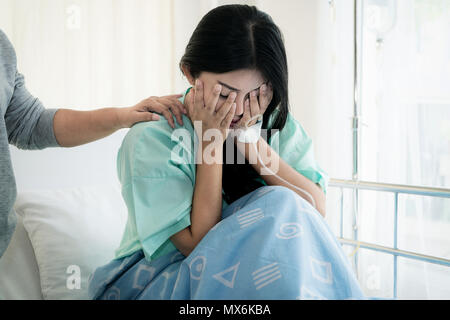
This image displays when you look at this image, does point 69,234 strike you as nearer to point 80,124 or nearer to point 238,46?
point 80,124

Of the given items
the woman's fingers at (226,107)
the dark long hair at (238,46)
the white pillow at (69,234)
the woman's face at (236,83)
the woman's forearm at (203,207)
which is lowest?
the white pillow at (69,234)

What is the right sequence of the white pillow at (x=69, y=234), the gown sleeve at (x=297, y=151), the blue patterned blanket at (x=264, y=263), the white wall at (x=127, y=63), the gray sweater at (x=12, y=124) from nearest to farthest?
the blue patterned blanket at (x=264, y=263), the gray sweater at (x=12, y=124), the white pillow at (x=69, y=234), the gown sleeve at (x=297, y=151), the white wall at (x=127, y=63)

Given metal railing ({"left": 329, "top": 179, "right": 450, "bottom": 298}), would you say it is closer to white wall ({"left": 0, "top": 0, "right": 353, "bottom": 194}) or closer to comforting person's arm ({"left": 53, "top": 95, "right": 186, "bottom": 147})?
white wall ({"left": 0, "top": 0, "right": 353, "bottom": 194})

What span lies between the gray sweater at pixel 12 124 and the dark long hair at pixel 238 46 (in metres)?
0.42

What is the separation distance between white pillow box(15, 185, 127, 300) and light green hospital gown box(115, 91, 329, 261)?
0.73ft

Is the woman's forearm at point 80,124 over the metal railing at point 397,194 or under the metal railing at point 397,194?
over

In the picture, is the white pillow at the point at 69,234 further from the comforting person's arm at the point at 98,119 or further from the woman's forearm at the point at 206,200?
the woman's forearm at the point at 206,200

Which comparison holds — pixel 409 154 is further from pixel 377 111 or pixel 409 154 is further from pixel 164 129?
pixel 164 129

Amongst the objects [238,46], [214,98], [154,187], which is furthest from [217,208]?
[238,46]

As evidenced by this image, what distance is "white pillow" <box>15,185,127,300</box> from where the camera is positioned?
113 centimetres

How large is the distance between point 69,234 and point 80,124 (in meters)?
0.35

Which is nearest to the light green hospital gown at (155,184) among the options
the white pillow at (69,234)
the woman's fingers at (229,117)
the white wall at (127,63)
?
the woman's fingers at (229,117)

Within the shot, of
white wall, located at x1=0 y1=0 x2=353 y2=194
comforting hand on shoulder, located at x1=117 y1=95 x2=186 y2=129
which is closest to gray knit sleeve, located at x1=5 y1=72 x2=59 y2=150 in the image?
comforting hand on shoulder, located at x1=117 y1=95 x2=186 y2=129

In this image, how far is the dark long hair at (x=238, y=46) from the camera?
0.95 m
